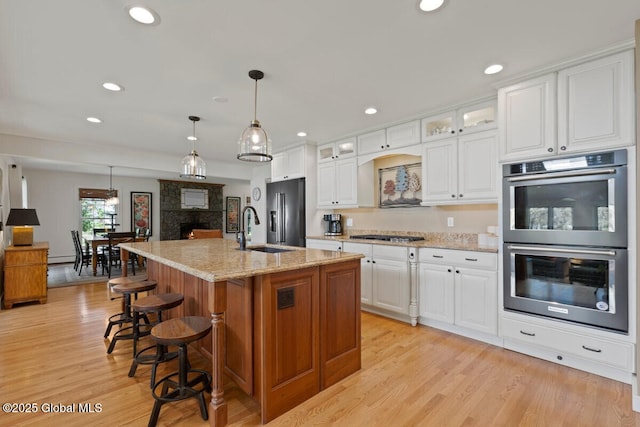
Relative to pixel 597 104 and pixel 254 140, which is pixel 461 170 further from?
pixel 254 140

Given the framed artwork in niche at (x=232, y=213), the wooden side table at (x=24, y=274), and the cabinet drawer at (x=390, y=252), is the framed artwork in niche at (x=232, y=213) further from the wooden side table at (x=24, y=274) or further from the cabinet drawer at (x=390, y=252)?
the cabinet drawer at (x=390, y=252)

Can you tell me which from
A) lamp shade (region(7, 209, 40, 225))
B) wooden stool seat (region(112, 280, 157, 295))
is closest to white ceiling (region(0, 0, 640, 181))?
lamp shade (region(7, 209, 40, 225))

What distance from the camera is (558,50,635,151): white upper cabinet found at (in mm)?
2133

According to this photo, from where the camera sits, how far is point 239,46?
7.01 feet

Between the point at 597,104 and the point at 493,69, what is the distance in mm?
781

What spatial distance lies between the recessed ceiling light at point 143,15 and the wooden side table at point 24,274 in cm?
405

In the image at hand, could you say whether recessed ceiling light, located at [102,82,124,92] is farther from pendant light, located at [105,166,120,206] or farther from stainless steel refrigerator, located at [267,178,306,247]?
pendant light, located at [105,166,120,206]

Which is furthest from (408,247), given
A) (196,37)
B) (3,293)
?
(3,293)

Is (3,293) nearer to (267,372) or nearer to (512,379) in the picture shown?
(267,372)

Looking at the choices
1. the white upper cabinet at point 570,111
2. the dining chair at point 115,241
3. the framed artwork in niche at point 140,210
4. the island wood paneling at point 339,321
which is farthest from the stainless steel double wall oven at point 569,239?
the framed artwork in niche at point 140,210

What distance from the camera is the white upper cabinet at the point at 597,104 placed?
7.00ft

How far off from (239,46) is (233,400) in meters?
2.45

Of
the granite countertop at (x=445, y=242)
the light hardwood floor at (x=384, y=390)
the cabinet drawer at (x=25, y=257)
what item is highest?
the granite countertop at (x=445, y=242)

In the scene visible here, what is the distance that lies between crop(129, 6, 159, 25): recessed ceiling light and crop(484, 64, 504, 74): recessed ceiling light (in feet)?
8.09
